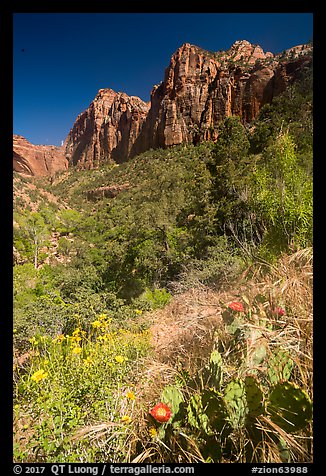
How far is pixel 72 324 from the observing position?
5051 mm

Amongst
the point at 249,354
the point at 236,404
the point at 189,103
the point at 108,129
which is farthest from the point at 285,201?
the point at 108,129

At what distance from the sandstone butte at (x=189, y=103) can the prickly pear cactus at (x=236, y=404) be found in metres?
32.5

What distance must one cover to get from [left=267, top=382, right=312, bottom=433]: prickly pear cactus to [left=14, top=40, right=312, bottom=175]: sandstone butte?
107ft

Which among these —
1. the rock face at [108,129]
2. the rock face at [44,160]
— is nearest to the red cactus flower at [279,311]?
the rock face at [44,160]

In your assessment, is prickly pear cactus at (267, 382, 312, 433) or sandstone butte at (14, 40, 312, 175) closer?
prickly pear cactus at (267, 382, 312, 433)

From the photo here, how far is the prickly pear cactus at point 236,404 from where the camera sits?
121cm

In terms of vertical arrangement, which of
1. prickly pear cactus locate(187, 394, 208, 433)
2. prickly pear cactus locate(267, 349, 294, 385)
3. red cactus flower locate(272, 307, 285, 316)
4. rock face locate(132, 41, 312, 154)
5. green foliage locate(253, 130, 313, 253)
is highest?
rock face locate(132, 41, 312, 154)

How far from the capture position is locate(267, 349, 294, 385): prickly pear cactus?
52.4 inches

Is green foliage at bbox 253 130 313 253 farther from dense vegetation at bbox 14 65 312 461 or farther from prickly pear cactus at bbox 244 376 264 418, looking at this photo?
prickly pear cactus at bbox 244 376 264 418

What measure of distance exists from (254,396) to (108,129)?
69.3 meters

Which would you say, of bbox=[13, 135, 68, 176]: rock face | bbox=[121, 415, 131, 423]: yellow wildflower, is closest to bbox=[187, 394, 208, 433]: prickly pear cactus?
bbox=[121, 415, 131, 423]: yellow wildflower

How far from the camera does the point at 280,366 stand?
1371 mm
